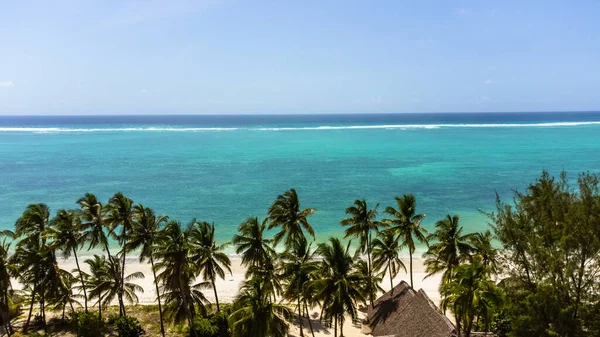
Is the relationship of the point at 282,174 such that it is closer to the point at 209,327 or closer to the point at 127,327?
the point at 127,327

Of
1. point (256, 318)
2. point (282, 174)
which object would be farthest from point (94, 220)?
point (282, 174)

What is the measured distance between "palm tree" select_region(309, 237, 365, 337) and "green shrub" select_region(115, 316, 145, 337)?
11823 millimetres

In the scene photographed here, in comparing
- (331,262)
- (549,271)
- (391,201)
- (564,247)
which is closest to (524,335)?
(549,271)

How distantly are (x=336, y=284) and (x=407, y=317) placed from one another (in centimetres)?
605

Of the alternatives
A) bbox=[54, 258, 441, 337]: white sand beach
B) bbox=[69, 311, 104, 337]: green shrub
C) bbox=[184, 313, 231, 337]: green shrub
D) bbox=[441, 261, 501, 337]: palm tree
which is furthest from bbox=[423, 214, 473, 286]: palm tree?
bbox=[69, 311, 104, 337]: green shrub

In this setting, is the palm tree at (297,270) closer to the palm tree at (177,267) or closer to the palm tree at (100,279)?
the palm tree at (177,267)

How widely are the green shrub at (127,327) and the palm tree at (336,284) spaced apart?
11823mm

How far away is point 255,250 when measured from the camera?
83.4 ft

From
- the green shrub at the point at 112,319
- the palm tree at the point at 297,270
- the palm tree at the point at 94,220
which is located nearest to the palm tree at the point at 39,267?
the palm tree at the point at 94,220

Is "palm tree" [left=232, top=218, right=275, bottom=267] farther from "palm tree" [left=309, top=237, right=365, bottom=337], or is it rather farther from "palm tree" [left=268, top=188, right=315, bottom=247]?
"palm tree" [left=309, top=237, right=365, bottom=337]

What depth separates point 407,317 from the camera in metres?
24.1

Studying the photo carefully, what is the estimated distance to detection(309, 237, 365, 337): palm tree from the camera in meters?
21.0

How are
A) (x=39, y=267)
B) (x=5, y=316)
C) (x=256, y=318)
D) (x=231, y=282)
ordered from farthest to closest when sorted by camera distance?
(x=231, y=282) < (x=39, y=267) < (x=5, y=316) < (x=256, y=318)

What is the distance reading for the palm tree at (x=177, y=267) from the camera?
22656mm
